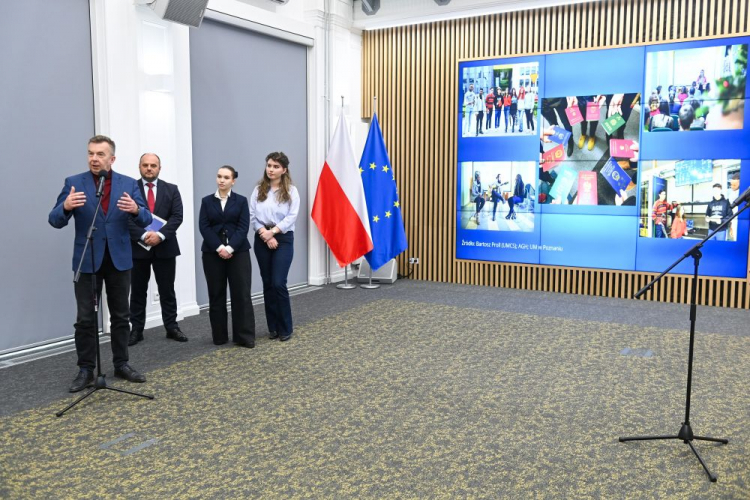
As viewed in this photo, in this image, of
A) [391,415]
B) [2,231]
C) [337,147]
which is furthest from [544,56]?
[2,231]

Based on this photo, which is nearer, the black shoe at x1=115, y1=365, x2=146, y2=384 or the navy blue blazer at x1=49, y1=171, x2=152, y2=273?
the navy blue blazer at x1=49, y1=171, x2=152, y2=273

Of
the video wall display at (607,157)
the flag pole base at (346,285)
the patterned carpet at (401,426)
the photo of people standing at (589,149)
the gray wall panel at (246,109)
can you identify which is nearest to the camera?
the patterned carpet at (401,426)

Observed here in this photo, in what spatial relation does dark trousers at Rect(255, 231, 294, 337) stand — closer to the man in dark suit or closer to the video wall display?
the man in dark suit

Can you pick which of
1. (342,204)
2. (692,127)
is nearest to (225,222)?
(342,204)

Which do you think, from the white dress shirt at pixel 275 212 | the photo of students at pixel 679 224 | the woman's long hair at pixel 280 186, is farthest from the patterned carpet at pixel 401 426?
the photo of students at pixel 679 224

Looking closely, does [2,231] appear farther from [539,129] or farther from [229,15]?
[539,129]

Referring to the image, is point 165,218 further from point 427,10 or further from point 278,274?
point 427,10

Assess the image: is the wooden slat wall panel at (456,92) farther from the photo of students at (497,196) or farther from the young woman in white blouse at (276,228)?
the young woman in white blouse at (276,228)

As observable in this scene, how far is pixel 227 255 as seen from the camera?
16.6 feet

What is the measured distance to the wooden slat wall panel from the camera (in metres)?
7.07

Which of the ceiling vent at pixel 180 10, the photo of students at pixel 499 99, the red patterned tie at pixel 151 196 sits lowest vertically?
the red patterned tie at pixel 151 196

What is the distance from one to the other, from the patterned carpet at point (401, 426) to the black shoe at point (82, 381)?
17cm

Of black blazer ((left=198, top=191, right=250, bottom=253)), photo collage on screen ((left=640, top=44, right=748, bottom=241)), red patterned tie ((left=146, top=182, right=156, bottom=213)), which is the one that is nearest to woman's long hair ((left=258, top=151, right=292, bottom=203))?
black blazer ((left=198, top=191, right=250, bottom=253))

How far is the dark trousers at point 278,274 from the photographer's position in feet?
17.5
